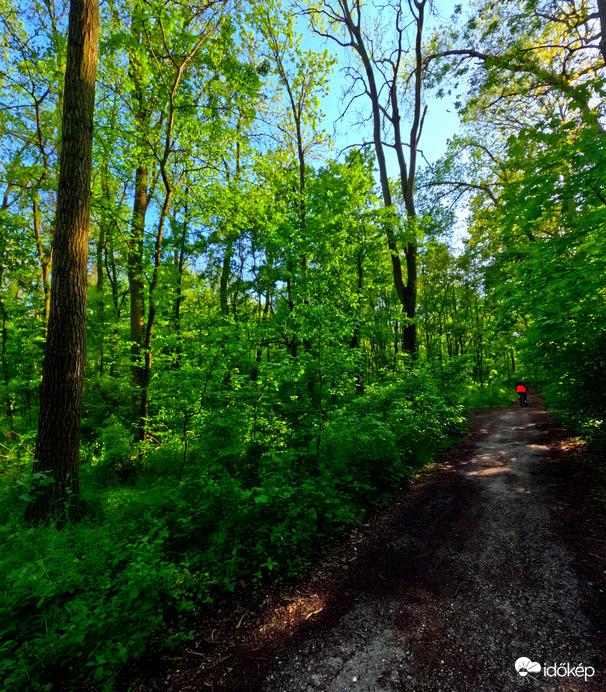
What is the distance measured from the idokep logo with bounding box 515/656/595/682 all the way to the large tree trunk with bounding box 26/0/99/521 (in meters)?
5.22

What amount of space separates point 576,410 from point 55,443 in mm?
10499

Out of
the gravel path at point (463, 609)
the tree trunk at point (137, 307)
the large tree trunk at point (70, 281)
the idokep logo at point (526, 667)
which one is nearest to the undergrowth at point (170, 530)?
the large tree trunk at point (70, 281)

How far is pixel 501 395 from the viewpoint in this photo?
20.4 meters

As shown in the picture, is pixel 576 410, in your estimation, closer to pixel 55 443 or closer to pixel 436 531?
pixel 436 531

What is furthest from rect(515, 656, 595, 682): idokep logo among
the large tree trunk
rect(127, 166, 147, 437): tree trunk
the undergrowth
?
rect(127, 166, 147, 437): tree trunk

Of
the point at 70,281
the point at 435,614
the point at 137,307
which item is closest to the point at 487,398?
the point at 435,614

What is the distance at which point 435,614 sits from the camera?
2.65 meters

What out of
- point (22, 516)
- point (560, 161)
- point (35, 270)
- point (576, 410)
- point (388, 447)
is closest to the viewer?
point (22, 516)

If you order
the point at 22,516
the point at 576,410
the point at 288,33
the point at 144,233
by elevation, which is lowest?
the point at 22,516

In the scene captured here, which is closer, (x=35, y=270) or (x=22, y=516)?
(x=22, y=516)

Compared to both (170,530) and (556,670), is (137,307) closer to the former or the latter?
(170,530)

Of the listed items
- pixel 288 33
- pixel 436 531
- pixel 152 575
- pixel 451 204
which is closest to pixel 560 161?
pixel 436 531

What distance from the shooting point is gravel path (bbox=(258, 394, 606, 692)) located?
211 cm

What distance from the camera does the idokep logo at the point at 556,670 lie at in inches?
80.9
